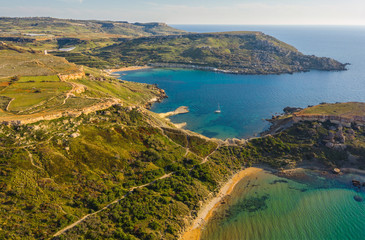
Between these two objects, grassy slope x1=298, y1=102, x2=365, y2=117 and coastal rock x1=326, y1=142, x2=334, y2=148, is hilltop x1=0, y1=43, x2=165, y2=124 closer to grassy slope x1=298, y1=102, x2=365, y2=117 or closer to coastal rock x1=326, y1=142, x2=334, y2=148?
coastal rock x1=326, y1=142, x2=334, y2=148

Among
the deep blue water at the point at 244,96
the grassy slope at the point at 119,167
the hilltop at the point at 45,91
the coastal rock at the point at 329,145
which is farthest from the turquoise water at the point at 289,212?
the hilltop at the point at 45,91

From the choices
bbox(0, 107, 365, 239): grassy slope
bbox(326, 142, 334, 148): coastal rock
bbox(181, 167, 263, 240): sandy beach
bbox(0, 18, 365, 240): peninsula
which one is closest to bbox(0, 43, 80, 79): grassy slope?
bbox(0, 18, 365, 240): peninsula

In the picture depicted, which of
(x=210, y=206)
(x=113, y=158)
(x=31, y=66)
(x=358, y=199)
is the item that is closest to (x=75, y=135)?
(x=113, y=158)

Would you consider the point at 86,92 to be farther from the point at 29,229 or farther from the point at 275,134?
the point at 275,134

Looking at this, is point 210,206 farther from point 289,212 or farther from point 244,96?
point 244,96

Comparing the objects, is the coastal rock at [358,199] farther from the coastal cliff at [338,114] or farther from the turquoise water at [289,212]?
the coastal cliff at [338,114]

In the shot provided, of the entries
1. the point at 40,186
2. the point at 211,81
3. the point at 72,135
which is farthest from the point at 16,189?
the point at 211,81

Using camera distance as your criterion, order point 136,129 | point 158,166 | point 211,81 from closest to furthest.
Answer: point 158,166 < point 136,129 < point 211,81
